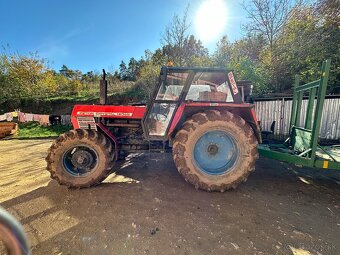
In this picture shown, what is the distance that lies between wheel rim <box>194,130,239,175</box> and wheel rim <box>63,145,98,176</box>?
191 centimetres

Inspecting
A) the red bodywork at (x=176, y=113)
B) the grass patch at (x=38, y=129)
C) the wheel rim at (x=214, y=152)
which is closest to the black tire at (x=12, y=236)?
the red bodywork at (x=176, y=113)

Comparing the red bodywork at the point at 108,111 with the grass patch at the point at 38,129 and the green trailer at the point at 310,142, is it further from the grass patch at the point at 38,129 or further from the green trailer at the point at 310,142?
the grass patch at the point at 38,129

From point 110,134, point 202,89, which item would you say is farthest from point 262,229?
point 110,134

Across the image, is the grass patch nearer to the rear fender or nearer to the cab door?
the cab door

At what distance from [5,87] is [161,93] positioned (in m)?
23.3

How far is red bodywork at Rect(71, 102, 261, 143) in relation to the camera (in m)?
3.39

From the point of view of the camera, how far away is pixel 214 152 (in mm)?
→ 3568

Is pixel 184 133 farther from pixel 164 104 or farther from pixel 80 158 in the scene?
pixel 80 158

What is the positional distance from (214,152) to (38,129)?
14.0m

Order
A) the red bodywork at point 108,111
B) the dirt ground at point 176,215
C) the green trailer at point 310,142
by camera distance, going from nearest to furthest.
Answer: the dirt ground at point 176,215 → the green trailer at point 310,142 → the red bodywork at point 108,111

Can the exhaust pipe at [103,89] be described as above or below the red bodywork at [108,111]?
above

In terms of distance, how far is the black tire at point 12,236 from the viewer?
937 millimetres

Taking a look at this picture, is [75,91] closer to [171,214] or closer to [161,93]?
[161,93]

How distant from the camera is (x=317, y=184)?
3.70 metres
